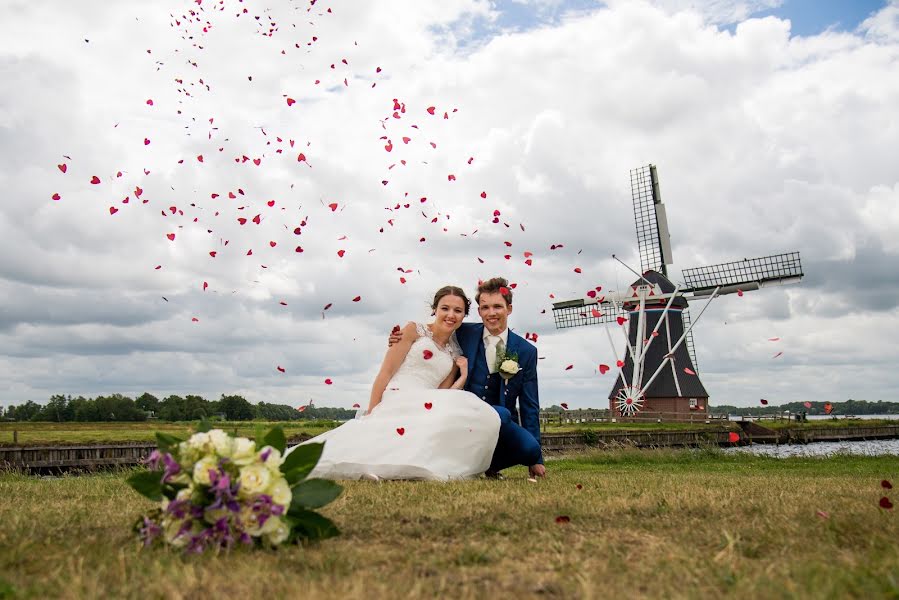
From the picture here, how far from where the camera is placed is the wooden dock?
2233 cm

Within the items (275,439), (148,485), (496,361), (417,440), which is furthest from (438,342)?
(148,485)

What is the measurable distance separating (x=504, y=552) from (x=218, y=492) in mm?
1448

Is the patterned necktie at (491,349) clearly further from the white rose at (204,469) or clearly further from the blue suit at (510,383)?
the white rose at (204,469)

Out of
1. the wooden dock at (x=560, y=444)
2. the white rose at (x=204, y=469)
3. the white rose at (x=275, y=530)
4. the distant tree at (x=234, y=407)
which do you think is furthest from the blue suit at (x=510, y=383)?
the distant tree at (x=234, y=407)

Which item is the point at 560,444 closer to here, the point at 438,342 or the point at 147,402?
the point at 438,342

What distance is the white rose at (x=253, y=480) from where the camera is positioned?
3590mm

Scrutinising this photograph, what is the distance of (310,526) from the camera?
3.96 meters

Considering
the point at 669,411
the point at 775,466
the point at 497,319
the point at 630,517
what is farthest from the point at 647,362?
the point at 630,517

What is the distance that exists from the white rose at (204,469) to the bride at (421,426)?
4.38m

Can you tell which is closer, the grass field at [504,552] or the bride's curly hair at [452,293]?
the grass field at [504,552]

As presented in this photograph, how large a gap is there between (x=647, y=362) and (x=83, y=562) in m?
47.7

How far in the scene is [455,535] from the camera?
14.2 feet

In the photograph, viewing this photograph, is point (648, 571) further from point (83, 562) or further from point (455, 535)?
point (83, 562)

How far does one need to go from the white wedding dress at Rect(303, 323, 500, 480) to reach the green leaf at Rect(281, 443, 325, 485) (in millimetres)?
3892
